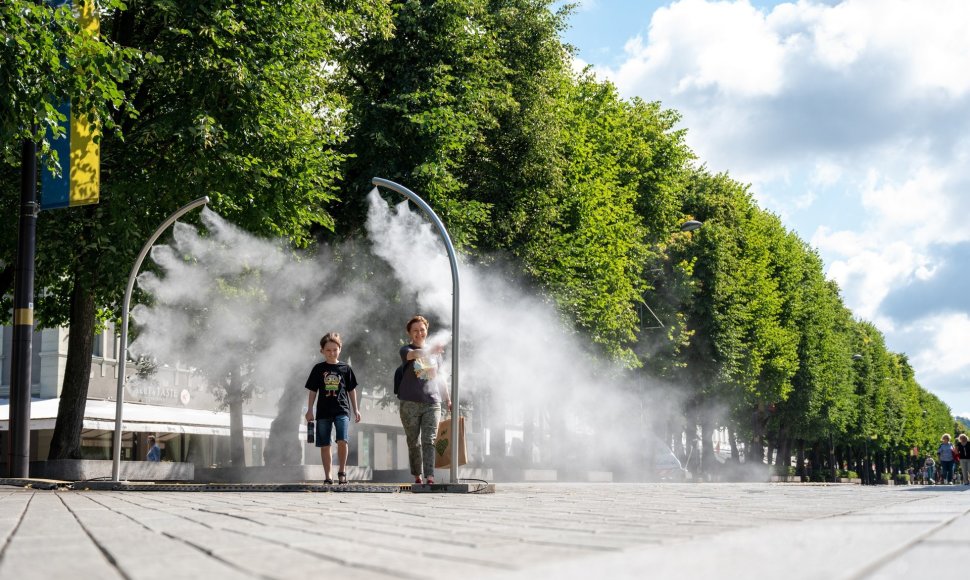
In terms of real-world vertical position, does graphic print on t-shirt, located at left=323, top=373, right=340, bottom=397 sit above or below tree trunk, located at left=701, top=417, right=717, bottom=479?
above

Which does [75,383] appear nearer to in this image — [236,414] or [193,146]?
[193,146]

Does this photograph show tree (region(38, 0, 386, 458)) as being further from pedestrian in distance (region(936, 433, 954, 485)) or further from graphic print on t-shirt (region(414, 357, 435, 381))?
pedestrian in distance (region(936, 433, 954, 485))

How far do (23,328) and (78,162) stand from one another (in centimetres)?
258

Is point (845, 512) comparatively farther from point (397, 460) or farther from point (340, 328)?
point (397, 460)

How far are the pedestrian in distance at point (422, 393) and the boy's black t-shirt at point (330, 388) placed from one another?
822 mm

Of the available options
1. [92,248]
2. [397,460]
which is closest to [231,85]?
[92,248]

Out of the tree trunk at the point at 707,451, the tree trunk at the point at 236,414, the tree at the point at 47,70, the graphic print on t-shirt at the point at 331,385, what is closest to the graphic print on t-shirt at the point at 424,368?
the graphic print on t-shirt at the point at 331,385

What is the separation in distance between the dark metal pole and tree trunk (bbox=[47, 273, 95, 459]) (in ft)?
8.63

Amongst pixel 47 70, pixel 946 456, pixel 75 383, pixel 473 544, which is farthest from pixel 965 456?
pixel 473 544

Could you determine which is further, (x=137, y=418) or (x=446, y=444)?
(x=137, y=418)

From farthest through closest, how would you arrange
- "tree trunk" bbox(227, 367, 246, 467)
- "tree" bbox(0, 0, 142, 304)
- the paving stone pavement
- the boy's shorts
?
1. "tree trunk" bbox(227, 367, 246, 467)
2. the boy's shorts
3. "tree" bbox(0, 0, 142, 304)
4. the paving stone pavement

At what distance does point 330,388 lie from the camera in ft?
50.0

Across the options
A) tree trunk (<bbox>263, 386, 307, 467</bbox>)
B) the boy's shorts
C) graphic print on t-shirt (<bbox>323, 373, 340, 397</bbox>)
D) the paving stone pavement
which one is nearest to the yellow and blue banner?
graphic print on t-shirt (<bbox>323, 373, 340, 397</bbox>)

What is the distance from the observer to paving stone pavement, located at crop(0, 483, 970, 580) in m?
3.99
